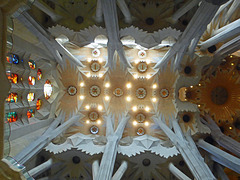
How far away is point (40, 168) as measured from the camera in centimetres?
859

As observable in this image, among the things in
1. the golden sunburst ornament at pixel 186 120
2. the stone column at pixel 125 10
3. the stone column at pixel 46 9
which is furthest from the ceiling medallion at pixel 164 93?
the stone column at pixel 46 9

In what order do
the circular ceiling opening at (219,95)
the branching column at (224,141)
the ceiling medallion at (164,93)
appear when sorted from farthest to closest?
the circular ceiling opening at (219,95), the ceiling medallion at (164,93), the branching column at (224,141)

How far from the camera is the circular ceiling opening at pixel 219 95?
13188 mm

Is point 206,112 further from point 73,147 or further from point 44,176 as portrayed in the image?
point 44,176

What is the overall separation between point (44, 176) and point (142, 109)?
613cm

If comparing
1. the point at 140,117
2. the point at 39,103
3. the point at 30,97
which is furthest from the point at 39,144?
the point at 140,117

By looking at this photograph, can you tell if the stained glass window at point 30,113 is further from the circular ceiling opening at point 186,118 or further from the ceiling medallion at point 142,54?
the circular ceiling opening at point 186,118

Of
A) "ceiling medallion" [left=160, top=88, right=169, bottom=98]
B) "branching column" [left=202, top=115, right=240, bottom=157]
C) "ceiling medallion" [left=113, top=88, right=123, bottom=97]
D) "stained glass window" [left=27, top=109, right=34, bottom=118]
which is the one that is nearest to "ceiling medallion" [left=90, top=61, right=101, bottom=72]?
"ceiling medallion" [left=113, top=88, right=123, bottom=97]

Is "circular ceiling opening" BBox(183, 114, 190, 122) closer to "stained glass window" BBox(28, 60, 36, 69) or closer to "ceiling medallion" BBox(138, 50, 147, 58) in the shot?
"ceiling medallion" BBox(138, 50, 147, 58)

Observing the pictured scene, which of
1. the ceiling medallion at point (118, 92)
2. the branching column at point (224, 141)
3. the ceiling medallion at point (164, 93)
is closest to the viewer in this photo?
the branching column at point (224, 141)

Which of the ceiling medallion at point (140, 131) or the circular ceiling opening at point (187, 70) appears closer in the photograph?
the circular ceiling opening at point (187, 70)

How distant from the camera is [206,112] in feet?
42.4

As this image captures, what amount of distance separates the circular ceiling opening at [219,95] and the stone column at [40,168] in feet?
33.5

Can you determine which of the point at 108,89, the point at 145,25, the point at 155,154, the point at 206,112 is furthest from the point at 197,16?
the point at 206,112
